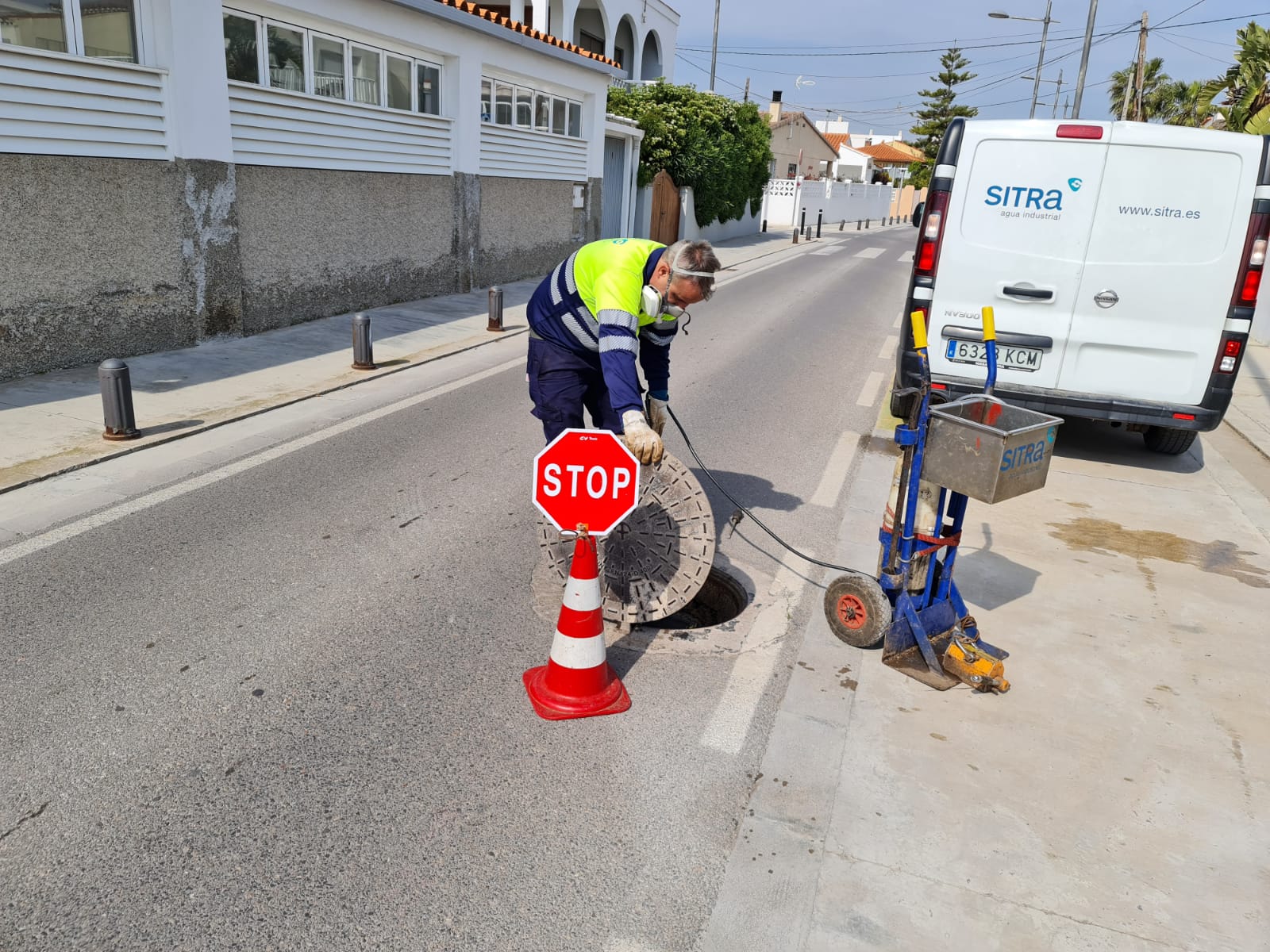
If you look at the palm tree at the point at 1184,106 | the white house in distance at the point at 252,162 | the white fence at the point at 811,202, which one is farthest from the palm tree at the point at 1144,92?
the white house in distance at the point at 252,162

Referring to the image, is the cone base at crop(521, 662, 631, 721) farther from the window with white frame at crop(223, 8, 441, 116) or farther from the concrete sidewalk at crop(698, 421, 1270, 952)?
the window with white frame at crop(223, 8, 441, 116)

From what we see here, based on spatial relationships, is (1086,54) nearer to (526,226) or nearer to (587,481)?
(526,226)

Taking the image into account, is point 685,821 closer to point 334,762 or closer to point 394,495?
point 334,762

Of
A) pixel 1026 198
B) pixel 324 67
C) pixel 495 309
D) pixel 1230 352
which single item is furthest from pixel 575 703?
pixel 324 67

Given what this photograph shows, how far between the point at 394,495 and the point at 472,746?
2.99 m

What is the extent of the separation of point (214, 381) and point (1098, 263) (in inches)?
306

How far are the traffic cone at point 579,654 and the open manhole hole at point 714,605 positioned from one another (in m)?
0.96

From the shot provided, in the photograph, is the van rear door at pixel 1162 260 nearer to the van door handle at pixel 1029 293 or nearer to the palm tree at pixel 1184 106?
the van door handle at pixel 1029 293

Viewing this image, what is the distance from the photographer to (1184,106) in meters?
29.4

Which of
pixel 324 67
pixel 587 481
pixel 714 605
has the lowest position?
pixel 714 605

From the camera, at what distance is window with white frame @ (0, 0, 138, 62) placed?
825 centimetres

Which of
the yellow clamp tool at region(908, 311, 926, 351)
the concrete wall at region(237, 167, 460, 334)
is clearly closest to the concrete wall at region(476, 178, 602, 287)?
the concrete wall at region(237, 167, 460, 334)

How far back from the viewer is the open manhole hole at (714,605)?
487 cm

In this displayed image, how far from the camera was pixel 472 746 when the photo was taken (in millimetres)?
3512
